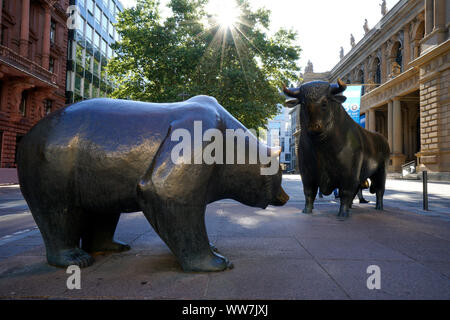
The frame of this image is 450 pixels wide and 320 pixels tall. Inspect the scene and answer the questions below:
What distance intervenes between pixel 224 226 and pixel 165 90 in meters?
16.3

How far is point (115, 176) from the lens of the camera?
2672 mm

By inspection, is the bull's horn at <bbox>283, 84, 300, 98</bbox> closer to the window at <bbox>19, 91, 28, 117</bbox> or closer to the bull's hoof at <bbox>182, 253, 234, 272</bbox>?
the bull's hoof at <bbox>182, 253, 234, 272</bbox>

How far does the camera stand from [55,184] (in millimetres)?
2619

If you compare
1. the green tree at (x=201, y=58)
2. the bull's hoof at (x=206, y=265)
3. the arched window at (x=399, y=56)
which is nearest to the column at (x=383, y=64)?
the arched window at (x=399, y=56)

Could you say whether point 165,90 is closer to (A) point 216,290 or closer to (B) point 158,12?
(B) point 158,12

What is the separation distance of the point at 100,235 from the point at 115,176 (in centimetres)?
104

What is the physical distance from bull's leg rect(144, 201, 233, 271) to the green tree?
17.4 metres

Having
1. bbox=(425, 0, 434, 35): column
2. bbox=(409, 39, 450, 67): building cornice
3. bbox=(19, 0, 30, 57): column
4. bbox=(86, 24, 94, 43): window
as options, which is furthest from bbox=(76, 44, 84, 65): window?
bbox=(425, 0, 434, 35): column

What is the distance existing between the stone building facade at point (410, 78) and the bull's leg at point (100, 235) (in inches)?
790

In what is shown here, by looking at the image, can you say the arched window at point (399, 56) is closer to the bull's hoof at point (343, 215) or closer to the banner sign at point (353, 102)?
the banner sign at point (353, 102)

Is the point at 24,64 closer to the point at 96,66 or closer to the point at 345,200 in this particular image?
the point at 96,66

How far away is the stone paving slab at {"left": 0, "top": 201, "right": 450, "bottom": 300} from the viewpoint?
7.08 ft
